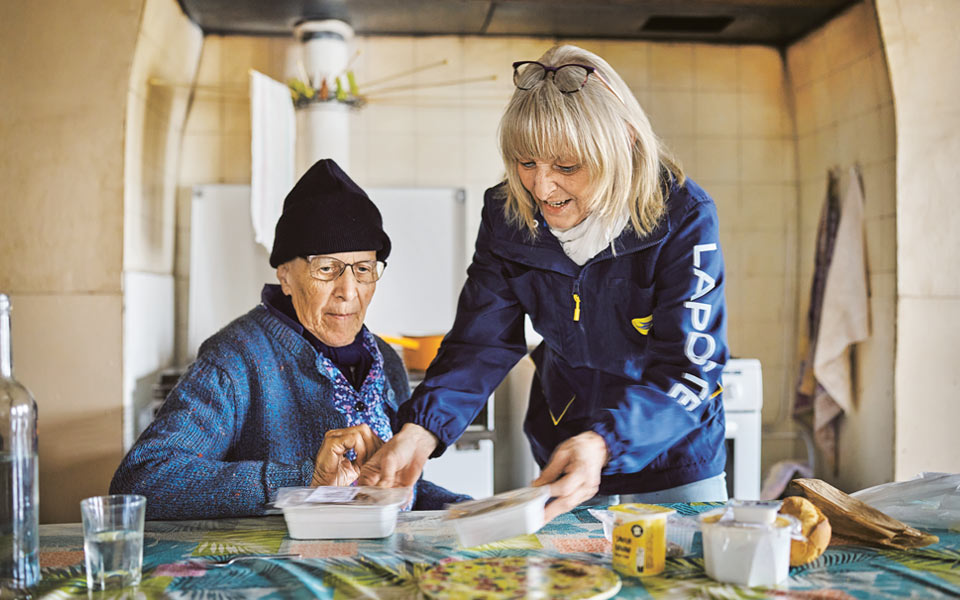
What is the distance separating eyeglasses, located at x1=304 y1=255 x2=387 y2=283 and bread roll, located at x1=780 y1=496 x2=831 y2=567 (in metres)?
0.98

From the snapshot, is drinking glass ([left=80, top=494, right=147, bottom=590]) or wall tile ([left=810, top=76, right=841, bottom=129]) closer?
drinking glass ([left=80, top=494, right=147, bottom=590])

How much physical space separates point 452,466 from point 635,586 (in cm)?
214

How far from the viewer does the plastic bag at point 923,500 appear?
1.26 meters

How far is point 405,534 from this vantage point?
4.03 feet

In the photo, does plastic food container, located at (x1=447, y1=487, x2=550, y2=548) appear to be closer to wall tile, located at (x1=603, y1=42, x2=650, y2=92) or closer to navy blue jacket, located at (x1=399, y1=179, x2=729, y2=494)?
navy blue jacket, located at (x1=399, y1=179, x2=729, y2=494)

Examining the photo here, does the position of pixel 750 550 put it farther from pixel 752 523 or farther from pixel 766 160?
pixel 766 160

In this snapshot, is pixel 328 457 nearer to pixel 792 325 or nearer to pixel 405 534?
pixel 405 534

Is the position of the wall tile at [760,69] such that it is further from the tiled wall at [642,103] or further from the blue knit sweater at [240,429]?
the blue knit sweater at [240,429]

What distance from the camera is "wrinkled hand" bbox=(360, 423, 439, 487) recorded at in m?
1.37

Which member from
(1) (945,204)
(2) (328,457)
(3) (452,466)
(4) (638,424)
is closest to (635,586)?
(4) (638,424)

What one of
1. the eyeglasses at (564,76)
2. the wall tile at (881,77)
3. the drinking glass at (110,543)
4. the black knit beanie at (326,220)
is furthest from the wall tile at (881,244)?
Result: the drinking glass at (110,543)

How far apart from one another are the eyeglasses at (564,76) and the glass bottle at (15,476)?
0.90m

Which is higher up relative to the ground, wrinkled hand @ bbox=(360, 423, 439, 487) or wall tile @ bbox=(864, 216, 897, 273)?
wall tile @ bbox=(864, 216, 897, 273)

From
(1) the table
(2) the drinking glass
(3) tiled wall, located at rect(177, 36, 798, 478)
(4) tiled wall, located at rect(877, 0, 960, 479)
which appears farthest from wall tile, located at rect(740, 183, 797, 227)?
(2) the drinking glass
